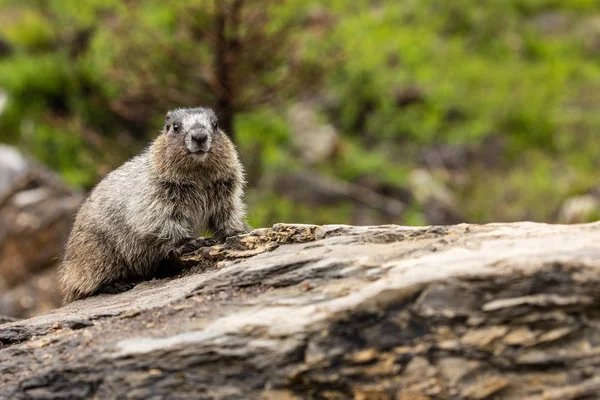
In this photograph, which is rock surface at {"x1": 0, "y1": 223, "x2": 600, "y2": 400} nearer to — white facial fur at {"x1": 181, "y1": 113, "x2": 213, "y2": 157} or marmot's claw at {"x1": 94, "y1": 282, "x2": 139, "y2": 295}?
marmot's claw at {"x1": 94, "y1": 282, "x2": 139, "y2": 295}

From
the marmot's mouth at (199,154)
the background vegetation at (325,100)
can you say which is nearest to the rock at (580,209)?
the background vegetation at (325,100)

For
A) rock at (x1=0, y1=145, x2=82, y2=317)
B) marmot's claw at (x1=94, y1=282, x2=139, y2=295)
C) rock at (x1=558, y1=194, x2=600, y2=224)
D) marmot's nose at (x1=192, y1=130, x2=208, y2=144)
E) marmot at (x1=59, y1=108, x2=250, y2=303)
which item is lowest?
marmot's claw at (x1=94, y1=282, x2=139, y2=295)

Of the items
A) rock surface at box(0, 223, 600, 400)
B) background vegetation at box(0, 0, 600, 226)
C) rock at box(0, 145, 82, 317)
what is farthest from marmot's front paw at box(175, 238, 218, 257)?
background vegetation at box(0, 0, 600, 226)

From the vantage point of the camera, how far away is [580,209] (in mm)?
12328

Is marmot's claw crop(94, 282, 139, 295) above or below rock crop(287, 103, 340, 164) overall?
below

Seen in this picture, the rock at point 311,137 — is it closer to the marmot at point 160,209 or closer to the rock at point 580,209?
the rock at point 580,209

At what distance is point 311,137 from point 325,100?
1.45m

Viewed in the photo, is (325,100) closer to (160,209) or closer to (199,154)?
(199,154)

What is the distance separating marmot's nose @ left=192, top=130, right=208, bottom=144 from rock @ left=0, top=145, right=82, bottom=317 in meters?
4.52

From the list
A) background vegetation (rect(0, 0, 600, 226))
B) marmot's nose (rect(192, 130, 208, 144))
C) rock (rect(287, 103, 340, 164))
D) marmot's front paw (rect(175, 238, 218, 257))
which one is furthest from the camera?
rock (rect(287, 103, 340, 164))

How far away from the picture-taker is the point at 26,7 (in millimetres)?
15172

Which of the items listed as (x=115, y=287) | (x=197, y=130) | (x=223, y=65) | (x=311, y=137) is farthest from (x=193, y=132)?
(x=311, y=137)

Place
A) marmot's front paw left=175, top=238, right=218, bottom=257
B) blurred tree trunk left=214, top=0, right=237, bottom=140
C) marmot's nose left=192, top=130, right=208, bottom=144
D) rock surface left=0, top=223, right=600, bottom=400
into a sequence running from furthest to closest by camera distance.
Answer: blurred tree trunk left=214, top=0, right=237, bottom=140
marmot's nose left=192, top=130, right=208, bottom=144
marmot's front paw left=175, top=238, right=218, bottom=257
rock surface left=0, top=223, right=600, bottom=400

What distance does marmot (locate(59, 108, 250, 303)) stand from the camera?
18.3 ft
